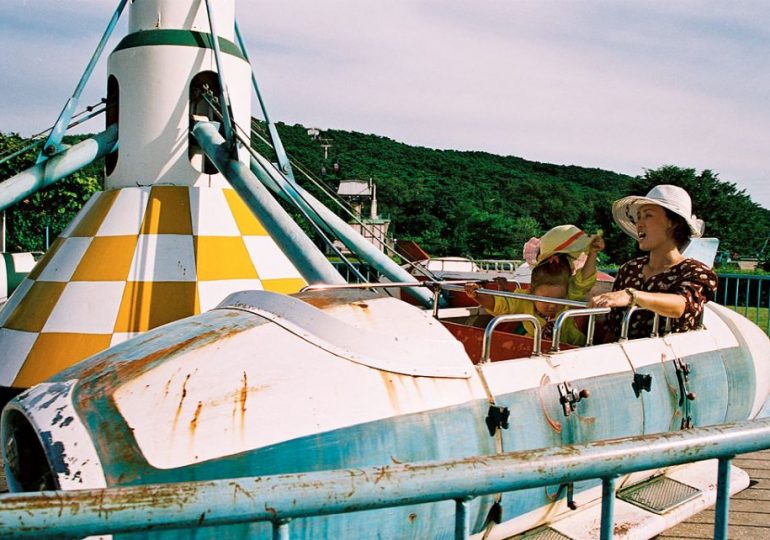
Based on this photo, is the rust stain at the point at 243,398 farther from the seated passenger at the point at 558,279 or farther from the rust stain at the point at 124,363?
the seated passenger at the point at 558,279

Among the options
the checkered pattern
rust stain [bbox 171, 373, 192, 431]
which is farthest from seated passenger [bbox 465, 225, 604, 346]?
the checkered pattern

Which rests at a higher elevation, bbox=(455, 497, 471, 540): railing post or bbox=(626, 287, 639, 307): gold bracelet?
bbox=(626, 287, 639, 307): gold bracelet

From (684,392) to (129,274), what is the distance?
381 centimetres

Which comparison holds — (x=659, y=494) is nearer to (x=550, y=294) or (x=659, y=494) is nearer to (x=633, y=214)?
(x=550, y=294)

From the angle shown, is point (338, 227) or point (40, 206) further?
point (40, 206)

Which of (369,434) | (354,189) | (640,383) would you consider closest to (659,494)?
(640,383)

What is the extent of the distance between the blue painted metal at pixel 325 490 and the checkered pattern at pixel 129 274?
3548 millimetres

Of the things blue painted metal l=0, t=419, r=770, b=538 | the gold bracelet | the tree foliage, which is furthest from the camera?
the tree foliage

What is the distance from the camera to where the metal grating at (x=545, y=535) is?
251 cm

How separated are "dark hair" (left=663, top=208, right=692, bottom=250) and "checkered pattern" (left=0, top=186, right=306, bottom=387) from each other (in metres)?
2.91

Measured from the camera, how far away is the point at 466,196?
81.8 metres

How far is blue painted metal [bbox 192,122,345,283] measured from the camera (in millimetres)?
3881

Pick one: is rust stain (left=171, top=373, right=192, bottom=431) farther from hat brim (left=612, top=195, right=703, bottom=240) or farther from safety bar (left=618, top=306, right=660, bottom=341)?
hat brim (left=612, top=195, right=703, bottom=240)

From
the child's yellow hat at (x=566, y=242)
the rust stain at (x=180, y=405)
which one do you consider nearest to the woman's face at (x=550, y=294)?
the child's yellow hat at (x=566, y=242)
